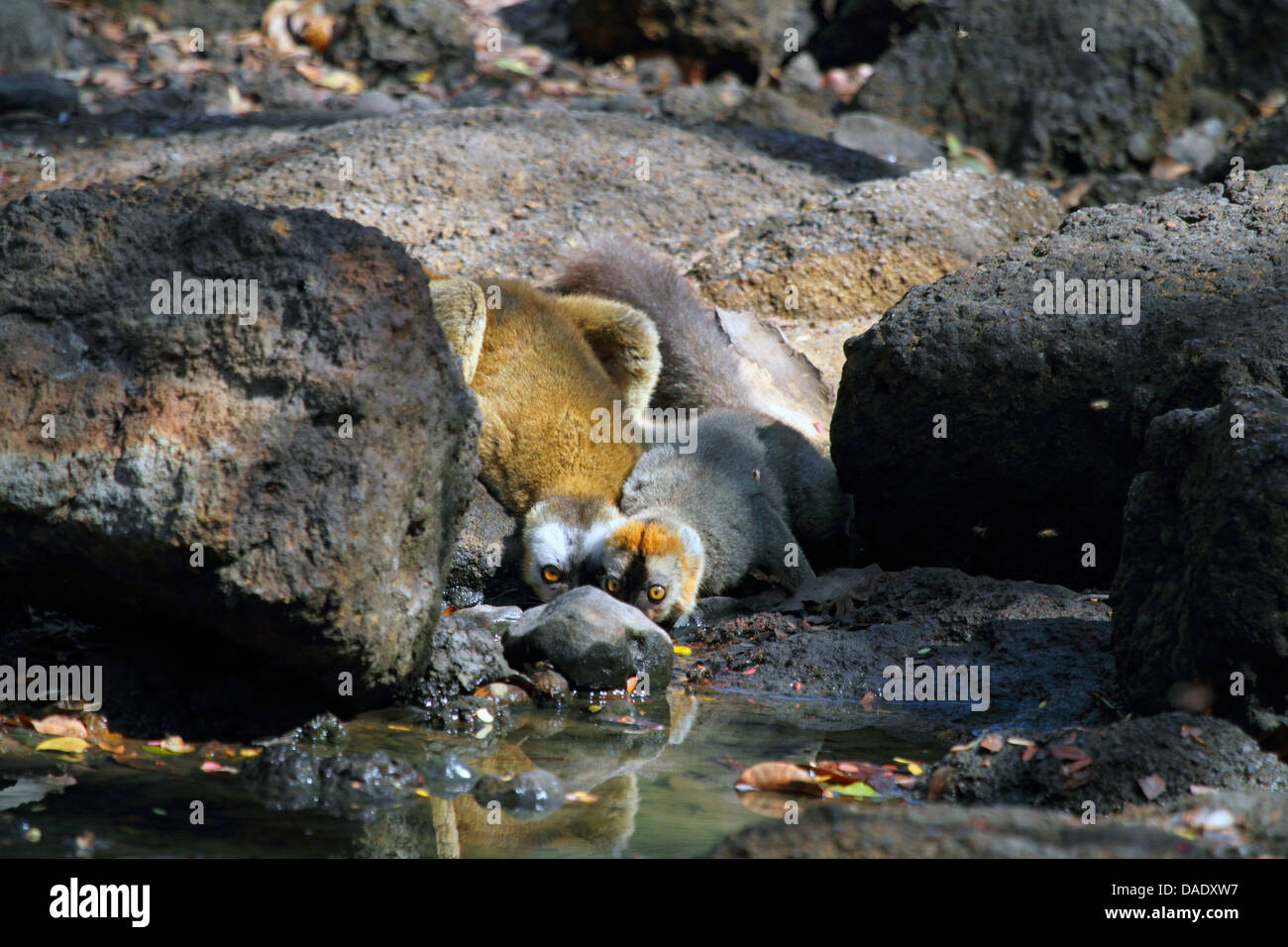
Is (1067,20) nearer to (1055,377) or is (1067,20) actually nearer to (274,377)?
Answer: (1055,377)

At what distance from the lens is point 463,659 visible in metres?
4.74

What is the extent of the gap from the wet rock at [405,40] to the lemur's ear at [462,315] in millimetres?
7469

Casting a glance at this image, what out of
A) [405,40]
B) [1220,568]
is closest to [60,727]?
[1220,568]

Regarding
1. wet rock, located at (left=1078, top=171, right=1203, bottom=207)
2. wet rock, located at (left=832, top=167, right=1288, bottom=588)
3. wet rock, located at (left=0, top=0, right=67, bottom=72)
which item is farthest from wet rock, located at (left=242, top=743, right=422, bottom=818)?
wet rock, located at (left=0, top=0, right=67, bottom=72)

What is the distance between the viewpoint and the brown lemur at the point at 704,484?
19.0ft

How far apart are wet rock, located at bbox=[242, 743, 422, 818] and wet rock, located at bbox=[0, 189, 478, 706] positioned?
324mm

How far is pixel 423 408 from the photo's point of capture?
412 cm

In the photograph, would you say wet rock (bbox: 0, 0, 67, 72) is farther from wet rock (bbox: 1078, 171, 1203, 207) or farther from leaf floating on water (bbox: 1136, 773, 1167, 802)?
leaf floating on water (bbox: 1136, 773, 1167, 802)

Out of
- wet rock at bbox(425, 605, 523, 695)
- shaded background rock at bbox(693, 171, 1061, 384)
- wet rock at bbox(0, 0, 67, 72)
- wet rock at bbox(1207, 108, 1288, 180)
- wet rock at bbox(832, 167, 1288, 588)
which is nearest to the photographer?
wet rock at bbox(425, 605, 523, 695)

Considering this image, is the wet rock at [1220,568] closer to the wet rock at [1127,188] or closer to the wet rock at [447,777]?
the wet rock at [447,777]

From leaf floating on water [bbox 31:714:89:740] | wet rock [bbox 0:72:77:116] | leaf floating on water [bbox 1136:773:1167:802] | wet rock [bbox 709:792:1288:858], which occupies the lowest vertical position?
leaf floating on water [bbox 31:714:89:740]

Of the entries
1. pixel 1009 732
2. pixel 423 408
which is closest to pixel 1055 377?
pixel 1009 732

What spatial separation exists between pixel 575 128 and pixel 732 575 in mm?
5411

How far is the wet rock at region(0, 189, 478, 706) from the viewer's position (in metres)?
3.76
